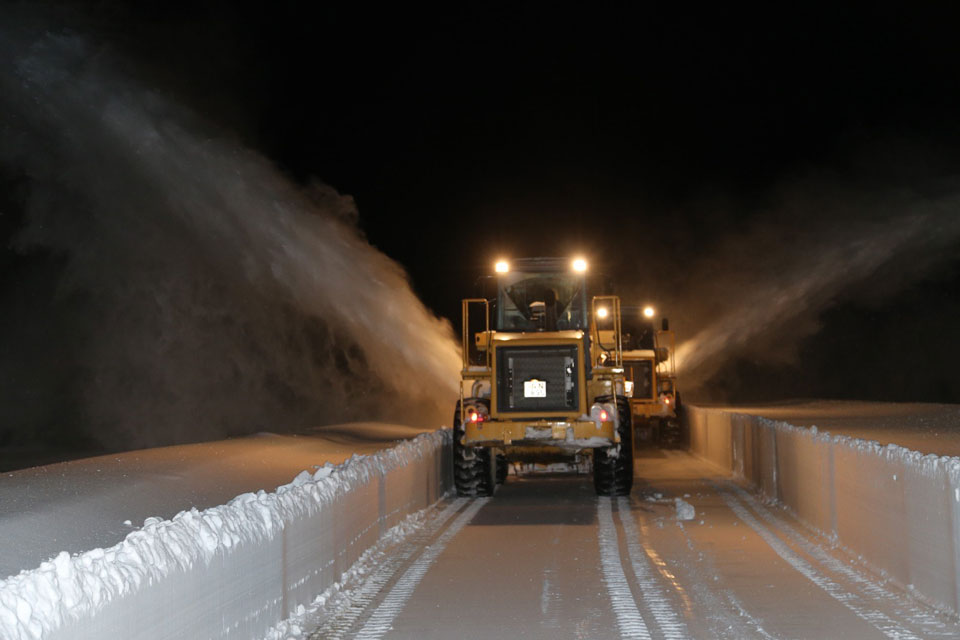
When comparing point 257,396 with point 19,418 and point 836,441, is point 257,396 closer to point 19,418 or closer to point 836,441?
point 19,418

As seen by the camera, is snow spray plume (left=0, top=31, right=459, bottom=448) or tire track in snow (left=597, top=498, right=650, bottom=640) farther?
snow spray plume (left=0, top=31, right=459, bottom=448)

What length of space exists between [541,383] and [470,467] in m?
2.09

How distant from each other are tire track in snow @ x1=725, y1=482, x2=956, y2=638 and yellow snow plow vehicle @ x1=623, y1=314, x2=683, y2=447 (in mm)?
16158

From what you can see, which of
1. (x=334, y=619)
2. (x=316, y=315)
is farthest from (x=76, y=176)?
(x=334, y=619)

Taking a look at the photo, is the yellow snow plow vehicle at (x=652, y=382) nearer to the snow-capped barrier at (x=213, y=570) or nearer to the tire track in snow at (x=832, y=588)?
the tire track in snow at (x=832, y=588)

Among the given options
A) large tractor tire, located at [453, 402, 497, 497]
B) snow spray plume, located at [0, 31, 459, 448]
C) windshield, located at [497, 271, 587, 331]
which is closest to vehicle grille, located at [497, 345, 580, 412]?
large tractor tire, located at [453, 402, 497, 497]

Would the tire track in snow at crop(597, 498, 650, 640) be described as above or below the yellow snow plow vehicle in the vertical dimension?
below

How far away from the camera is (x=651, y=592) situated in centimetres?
1073

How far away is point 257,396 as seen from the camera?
4462cm

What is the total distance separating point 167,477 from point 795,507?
30.0 ft

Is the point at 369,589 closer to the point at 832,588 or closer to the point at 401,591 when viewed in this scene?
the point at 401,591

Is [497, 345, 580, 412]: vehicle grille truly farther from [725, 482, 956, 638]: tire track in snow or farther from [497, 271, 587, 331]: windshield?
[725, 482, 956, 638]: tire track in snow

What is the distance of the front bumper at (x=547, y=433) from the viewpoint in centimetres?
1867

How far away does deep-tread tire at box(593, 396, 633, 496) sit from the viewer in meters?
19.3
